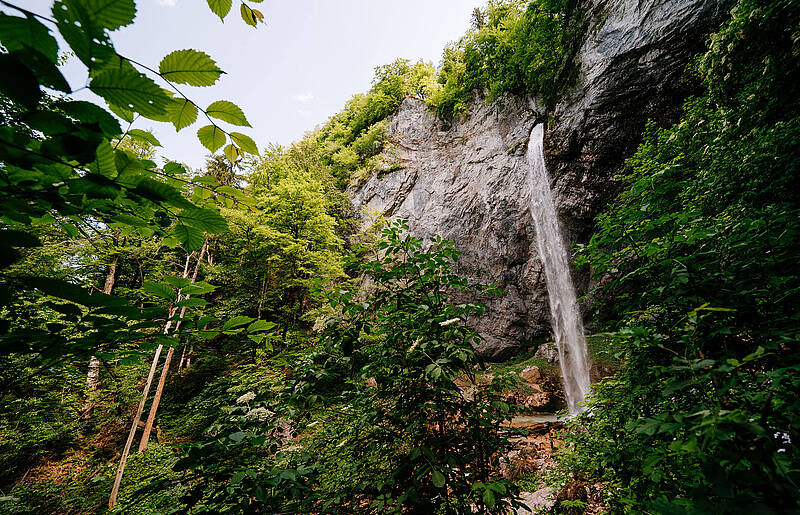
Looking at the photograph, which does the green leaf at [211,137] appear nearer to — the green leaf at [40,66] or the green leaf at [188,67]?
the green leaf at [188,67]

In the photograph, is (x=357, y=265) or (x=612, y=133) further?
(x=612, y=133)

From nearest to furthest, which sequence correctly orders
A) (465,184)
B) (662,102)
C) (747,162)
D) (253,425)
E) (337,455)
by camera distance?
(253,425), (337,455), (747,162), (662,102), (465,184)

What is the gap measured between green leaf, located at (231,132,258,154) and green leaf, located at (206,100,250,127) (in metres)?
0.05

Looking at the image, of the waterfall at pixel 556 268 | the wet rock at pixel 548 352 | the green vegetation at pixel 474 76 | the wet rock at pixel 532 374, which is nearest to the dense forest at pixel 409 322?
the waterfall at pixel 556 268

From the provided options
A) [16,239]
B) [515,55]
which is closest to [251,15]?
[16,239]

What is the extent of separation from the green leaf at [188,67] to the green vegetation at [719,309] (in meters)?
1.09

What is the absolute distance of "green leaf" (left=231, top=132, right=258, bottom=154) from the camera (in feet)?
2.21

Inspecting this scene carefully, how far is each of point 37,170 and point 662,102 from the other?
11.7 m

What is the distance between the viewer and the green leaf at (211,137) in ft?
2.12

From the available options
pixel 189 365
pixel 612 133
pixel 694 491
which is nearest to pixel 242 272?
pixel 189 365

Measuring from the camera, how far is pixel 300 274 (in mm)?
8375

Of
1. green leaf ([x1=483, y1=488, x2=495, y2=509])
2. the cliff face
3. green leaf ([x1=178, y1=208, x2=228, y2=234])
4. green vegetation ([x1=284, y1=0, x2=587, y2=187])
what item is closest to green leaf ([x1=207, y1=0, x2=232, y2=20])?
green leaf ([x1=178, y1=208, x2=228, y2=234])

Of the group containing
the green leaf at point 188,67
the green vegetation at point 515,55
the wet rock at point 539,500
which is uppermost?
the green vegetation at point 515,55

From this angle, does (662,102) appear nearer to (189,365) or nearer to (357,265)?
(357,265)
